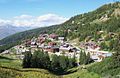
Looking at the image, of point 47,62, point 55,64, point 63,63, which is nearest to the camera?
point 47,62

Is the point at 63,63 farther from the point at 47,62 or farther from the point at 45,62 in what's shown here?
the point at 45,62

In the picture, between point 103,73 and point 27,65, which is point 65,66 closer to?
point 27,65

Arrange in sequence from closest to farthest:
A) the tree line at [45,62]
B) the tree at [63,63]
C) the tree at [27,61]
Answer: the tree at [27,61] < the tree line at [45,62] < the tree at [63,63]

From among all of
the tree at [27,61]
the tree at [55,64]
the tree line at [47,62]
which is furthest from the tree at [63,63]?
the tree at [27,61]

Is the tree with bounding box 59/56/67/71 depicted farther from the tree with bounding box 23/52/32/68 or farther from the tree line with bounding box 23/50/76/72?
the tree with bounding box 23/52/32/68

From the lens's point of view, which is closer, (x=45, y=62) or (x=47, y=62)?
(x=45, y=62)

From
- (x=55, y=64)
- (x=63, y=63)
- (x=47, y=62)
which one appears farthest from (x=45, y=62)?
(x=63, y=63)

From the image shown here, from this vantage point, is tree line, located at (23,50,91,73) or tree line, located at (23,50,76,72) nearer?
tree line, located at (23,50,76,72)

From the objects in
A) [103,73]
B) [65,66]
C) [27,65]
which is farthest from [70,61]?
[103,73]

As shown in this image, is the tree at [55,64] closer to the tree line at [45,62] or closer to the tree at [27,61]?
the tree line at [45,62]

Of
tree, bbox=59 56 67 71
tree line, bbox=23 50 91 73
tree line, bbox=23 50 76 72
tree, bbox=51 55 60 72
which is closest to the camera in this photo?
tree line, bbox=23 50 76 72

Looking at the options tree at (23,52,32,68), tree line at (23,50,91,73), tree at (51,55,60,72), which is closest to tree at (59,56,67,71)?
tree line at (23,50,91,73)
